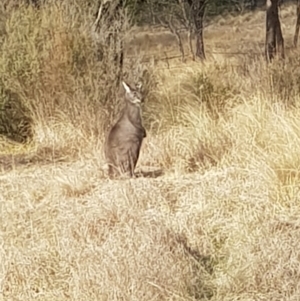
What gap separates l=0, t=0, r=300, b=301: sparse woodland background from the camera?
193 inches

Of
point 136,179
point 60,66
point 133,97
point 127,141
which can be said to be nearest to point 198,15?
point 60,66

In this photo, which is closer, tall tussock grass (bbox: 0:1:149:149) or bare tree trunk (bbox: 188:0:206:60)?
tall tussock grass (bbox: 0:1:149:149)

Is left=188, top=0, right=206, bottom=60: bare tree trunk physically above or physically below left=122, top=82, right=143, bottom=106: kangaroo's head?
below

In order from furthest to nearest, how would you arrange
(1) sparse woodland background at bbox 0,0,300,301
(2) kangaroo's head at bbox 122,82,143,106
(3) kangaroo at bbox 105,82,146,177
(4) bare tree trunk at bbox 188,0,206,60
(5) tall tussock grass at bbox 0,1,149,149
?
(4) bare tree trunk at bbox 188,0,206,60 → (5) tall tussock grass at bbox 0,1,149,149 → (2) kangaroo's head at bbox 122,82,143,106 → (3) kangaroo at bbox 105,82,146,177 → (1) sparse woodland background at bbox 0,0,300,301

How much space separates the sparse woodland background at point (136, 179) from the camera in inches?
193

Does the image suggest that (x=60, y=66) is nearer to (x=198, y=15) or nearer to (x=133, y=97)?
(x=133, y=97)

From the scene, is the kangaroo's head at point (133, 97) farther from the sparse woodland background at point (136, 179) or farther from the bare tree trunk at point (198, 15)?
the bare tree trunk at point (198, 15)

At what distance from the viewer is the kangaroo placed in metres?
7.07

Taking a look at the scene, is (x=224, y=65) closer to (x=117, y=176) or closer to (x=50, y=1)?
(x=50, y=1)

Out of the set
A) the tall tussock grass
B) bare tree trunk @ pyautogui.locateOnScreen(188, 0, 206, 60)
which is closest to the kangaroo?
the tall tussock grass

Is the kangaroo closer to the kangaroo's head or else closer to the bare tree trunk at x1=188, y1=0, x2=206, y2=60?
the kangaroo's head

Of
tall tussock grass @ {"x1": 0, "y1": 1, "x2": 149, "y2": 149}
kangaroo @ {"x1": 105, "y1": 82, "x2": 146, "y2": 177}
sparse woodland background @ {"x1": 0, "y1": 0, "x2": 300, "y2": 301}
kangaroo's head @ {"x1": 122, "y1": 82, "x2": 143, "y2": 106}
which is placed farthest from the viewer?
tall tussock grass @ {"x1": 0, "y1": 1, "x2": 149, "y2": 149}

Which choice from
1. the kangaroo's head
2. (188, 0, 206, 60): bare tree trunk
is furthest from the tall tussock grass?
(188, 0, 206, 60): bare tree trunk

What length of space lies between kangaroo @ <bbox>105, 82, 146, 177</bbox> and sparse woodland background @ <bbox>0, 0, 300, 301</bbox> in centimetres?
22
